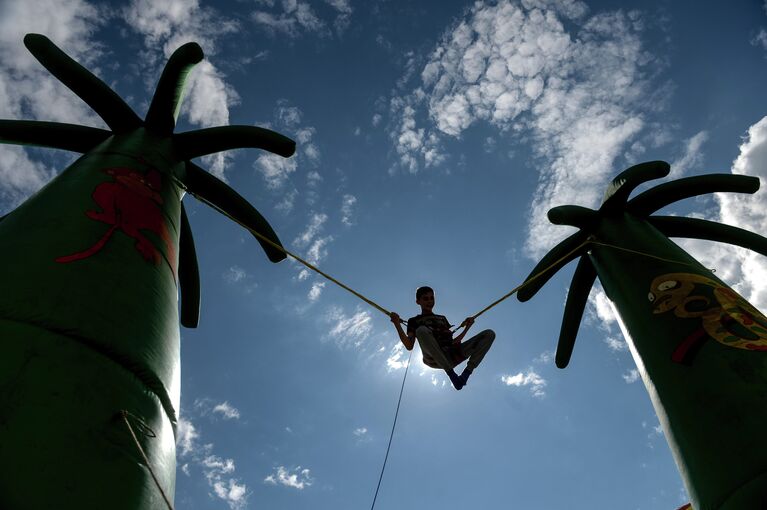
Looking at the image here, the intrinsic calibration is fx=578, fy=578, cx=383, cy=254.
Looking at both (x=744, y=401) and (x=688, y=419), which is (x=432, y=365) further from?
(x=744, y=401)

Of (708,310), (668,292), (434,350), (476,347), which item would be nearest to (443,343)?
(434,350)

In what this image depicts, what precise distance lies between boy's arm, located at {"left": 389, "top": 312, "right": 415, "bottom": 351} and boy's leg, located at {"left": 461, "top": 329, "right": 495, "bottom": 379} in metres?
0.64

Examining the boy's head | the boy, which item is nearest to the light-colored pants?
the boy

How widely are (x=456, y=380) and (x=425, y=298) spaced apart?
1.23 m

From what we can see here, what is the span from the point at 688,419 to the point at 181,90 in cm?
673

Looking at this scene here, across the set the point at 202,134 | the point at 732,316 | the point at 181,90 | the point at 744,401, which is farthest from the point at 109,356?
the point at 732,316

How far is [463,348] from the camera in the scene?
7.04m

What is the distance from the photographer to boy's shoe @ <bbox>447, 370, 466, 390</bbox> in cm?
665

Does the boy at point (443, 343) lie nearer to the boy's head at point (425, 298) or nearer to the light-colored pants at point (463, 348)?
the light-colored pants at point (463, 348)

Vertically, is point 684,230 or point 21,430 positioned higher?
point 684,230

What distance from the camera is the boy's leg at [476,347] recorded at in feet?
22.9

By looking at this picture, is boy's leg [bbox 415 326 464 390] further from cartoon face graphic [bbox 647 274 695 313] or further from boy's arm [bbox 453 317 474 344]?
cartoon face graphic [bbox 647 274 695 313]

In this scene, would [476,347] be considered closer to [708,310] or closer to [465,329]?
[465,329]

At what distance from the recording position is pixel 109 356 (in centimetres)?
345
